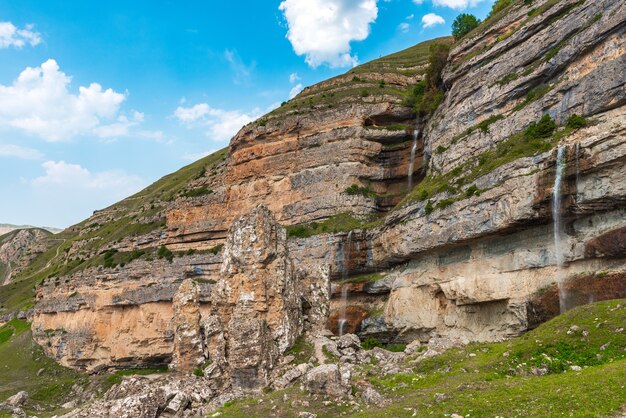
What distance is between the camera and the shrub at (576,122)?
96.9 ft

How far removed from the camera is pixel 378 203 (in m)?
52.9

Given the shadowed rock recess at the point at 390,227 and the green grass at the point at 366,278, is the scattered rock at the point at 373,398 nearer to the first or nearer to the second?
the shadowed rock recess at the point at 390,227

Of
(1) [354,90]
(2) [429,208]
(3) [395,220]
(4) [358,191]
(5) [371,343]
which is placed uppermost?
(1) [354,90]

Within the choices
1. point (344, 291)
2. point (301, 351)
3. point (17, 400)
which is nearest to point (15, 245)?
point (17, 400)

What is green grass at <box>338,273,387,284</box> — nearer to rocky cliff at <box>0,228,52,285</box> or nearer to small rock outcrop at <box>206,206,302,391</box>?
small rock outcrop at <box>206,206,302,391</box>

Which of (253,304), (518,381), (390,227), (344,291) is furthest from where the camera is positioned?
(344,291)

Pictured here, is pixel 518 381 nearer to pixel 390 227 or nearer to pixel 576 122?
pixel 576 122

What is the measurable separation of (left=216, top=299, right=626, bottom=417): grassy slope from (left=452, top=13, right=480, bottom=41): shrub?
60.8m

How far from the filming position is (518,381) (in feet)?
53.2

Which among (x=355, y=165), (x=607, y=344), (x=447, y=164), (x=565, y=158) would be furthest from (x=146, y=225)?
(x=607, y=344)

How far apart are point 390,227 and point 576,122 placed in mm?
17647

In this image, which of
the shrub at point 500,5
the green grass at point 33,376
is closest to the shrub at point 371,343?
the green grass at point 33,376

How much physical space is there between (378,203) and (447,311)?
770 inches

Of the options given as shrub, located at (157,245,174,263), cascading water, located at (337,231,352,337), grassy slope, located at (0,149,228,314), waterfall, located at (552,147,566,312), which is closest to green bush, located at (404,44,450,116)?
cascading water, located at (337,231,352,337)
